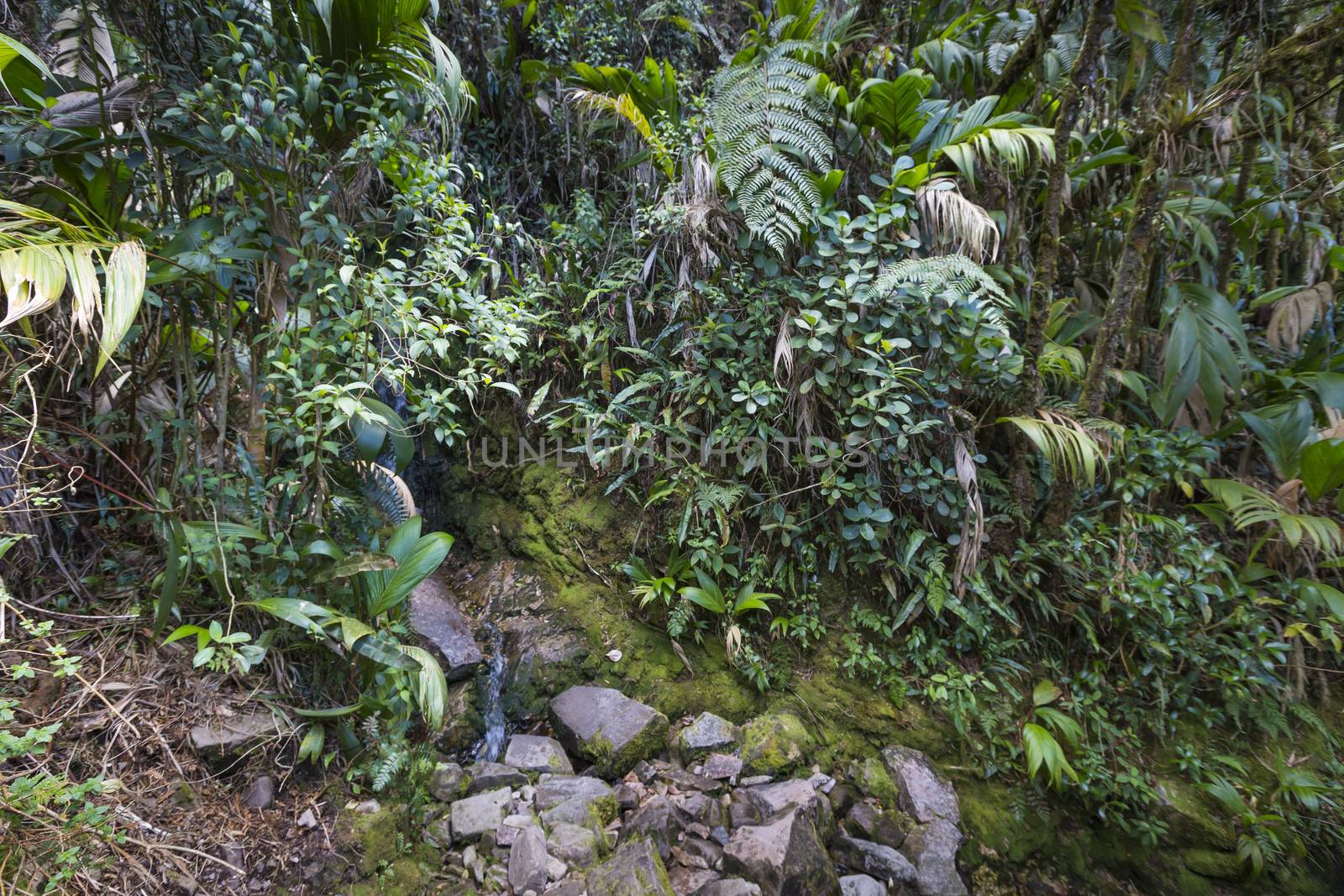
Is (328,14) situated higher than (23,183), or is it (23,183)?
(328,14)

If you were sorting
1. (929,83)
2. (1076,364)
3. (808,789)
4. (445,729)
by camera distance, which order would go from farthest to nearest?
(1076,364) → (929,83) → (445,729) → (808,789)

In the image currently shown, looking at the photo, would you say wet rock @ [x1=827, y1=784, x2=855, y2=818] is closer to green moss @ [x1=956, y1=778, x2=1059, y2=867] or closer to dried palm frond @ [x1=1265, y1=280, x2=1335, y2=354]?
green moss @ [x1=956, y1=778, x2=1059, y2=867]

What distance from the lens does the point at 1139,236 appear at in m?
2.88

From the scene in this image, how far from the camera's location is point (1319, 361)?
3.29 meters

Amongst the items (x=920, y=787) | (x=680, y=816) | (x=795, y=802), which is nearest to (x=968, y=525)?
(x=920, y=787)

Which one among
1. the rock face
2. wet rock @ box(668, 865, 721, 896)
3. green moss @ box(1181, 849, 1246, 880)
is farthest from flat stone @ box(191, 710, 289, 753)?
green moss @ box(1181, 849, 1246, 880)

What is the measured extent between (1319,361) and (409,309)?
14.6ft

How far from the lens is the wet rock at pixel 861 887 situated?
7.21 ft

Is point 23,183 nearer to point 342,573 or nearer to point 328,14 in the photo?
point 328,14

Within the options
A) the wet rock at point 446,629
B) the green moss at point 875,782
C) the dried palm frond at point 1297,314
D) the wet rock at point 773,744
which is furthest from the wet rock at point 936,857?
the dried palm frond at point 1297,314

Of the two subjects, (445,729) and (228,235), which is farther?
(445,729)

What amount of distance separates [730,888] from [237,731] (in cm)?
168

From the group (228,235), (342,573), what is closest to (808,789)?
(342,573)

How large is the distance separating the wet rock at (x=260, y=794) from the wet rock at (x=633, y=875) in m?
1.06
